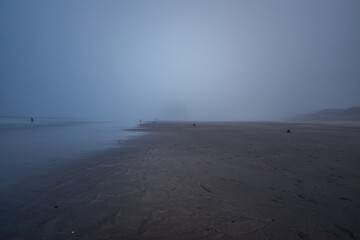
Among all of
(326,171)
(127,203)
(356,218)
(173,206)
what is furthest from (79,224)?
(326,171)

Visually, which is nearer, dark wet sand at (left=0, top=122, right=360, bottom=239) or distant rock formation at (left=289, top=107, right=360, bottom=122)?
dark wet sand at (left=0, top=122, right=360, bottom=239)

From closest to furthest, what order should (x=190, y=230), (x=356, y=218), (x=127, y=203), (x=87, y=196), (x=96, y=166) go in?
(x=190, y=230), (x=356, y=218), (x=127, y=203), (x=87, y=196), (x=96, y=166)

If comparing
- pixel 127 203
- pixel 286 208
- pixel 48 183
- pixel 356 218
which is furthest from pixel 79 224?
pixel 356 218

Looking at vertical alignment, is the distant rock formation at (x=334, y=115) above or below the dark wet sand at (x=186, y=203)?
above

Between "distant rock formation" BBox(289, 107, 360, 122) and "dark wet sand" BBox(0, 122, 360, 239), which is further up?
"distant rock formation" BBox(289, 107, 360, 122)

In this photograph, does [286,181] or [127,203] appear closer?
[127,203]

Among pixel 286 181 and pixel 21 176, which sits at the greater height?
pixel 21 176

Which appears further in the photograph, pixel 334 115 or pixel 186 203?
pixel 334 115

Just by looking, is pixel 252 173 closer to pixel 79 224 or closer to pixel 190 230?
pixel 190 230

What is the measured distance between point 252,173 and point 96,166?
646 centimetres

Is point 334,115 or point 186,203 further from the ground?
point 334,115

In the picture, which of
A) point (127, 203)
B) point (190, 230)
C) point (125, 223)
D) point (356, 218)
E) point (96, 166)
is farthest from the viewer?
point (96, 166)

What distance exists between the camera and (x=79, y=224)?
360 cm

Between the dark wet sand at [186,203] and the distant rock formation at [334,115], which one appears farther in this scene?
the distant rock formation at [334,115]
